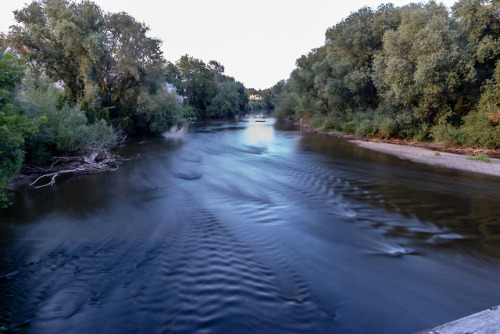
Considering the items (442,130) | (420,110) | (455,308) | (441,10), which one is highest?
(441,10)

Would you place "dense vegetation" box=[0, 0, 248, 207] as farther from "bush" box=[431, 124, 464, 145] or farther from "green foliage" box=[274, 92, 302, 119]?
"green foliage" box=[274, 92, 302, 119]

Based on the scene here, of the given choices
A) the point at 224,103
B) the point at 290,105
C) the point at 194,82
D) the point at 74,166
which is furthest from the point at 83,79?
the point at 224,103

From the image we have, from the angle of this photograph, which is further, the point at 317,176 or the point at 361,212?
the point at 317,176

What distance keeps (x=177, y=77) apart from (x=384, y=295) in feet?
223

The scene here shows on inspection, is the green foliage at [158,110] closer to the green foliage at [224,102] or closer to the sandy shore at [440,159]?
the sandy shore at [440,159]

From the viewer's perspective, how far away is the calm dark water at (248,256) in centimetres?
469

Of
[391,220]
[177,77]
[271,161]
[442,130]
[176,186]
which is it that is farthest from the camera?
[177,77]

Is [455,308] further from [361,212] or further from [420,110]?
[420,110]

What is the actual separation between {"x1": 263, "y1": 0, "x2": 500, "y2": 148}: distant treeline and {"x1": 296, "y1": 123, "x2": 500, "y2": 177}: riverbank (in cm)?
90

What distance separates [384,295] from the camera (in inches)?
207

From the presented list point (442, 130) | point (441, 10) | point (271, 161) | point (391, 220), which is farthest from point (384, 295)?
point (441, 10)

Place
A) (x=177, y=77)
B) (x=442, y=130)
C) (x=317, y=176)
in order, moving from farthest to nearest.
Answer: (x=177, y=77) < (x=442, y=130) < (x=317, y=176)

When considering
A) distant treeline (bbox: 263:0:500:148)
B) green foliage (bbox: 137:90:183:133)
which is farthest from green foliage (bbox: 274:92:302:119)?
green foliage (bbox: 137:90:183:133)

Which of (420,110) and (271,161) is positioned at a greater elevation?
(420,110)
